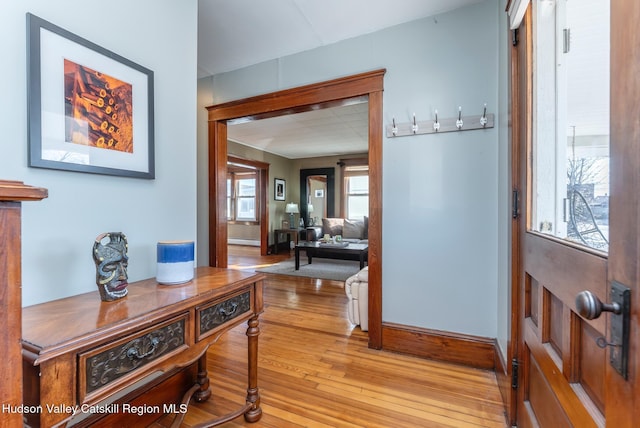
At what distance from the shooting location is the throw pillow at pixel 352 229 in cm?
643

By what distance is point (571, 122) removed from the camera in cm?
90

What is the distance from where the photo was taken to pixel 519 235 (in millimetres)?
1346

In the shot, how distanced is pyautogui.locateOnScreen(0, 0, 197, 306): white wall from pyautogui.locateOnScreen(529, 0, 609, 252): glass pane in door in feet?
5.61

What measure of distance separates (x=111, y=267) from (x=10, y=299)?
0.62m

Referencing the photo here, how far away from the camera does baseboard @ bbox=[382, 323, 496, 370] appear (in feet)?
6.68

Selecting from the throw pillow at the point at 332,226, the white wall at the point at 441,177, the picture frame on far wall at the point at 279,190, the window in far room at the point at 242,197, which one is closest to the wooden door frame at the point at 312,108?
the white wall at the point at 441,177

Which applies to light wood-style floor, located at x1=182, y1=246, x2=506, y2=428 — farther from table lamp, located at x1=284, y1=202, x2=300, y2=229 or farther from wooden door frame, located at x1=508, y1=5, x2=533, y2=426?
table lamp, located at x1=284, y1=202, x2=300, y2=229

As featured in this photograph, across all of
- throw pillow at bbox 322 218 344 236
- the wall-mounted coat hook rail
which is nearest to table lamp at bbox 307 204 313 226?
throw pillow at bbox 322 218 344 236

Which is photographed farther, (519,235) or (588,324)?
(519,235)

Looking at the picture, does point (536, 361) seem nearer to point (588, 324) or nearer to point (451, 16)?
point (588, 324)

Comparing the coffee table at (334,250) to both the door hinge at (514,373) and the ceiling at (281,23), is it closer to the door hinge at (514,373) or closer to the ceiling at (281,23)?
the ceiling at (281,23)

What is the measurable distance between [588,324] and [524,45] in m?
1.21

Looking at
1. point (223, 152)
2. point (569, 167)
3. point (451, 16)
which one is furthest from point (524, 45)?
point (223, 152)

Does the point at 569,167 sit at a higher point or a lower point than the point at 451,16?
lower
